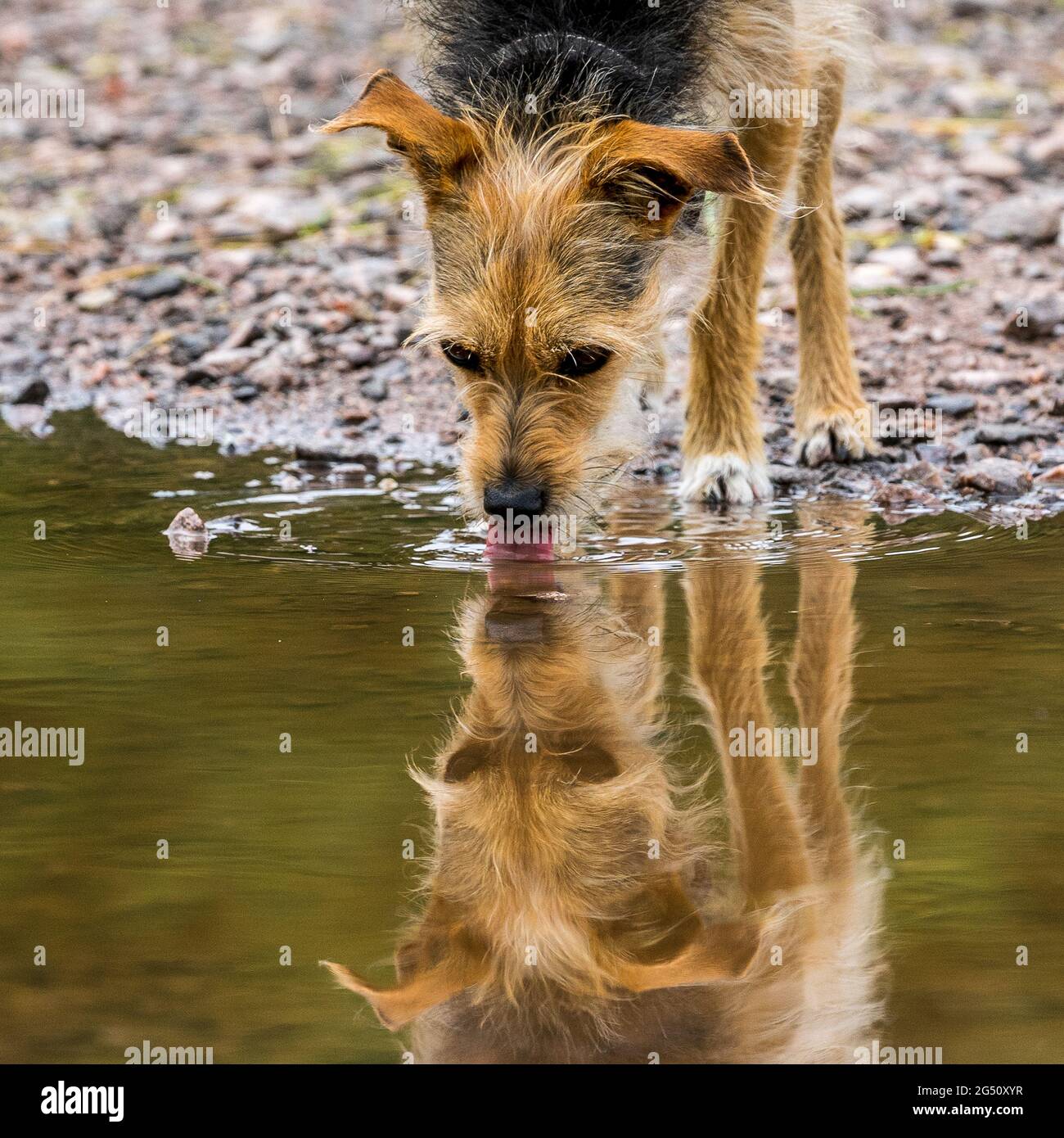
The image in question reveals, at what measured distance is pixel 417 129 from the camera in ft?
19.5

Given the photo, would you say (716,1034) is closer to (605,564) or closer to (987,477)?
(605,564)

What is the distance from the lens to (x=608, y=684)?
4656 millimetres

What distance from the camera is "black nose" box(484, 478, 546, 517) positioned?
18.9 feet

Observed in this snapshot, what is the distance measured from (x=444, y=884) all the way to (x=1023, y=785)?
51.9 inches

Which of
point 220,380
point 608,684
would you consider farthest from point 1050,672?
point 220,380

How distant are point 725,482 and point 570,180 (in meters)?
1.73

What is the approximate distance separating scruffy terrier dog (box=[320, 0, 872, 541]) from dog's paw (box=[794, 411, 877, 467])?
45.5 inches

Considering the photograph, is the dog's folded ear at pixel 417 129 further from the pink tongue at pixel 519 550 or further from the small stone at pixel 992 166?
the small stone at pixel 992 166

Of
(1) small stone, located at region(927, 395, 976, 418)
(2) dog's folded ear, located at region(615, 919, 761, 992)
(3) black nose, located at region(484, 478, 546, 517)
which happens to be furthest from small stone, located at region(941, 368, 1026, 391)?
(2) dog's folded ear, located at region(615, 919, 761, 992)

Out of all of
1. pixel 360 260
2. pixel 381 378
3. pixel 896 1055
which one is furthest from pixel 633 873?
pixel 360 260

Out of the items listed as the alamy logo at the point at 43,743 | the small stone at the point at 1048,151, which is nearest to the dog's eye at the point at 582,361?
the alamy logo at the point at 43,743

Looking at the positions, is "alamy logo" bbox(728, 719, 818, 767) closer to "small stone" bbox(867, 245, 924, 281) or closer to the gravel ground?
the gravel ground
